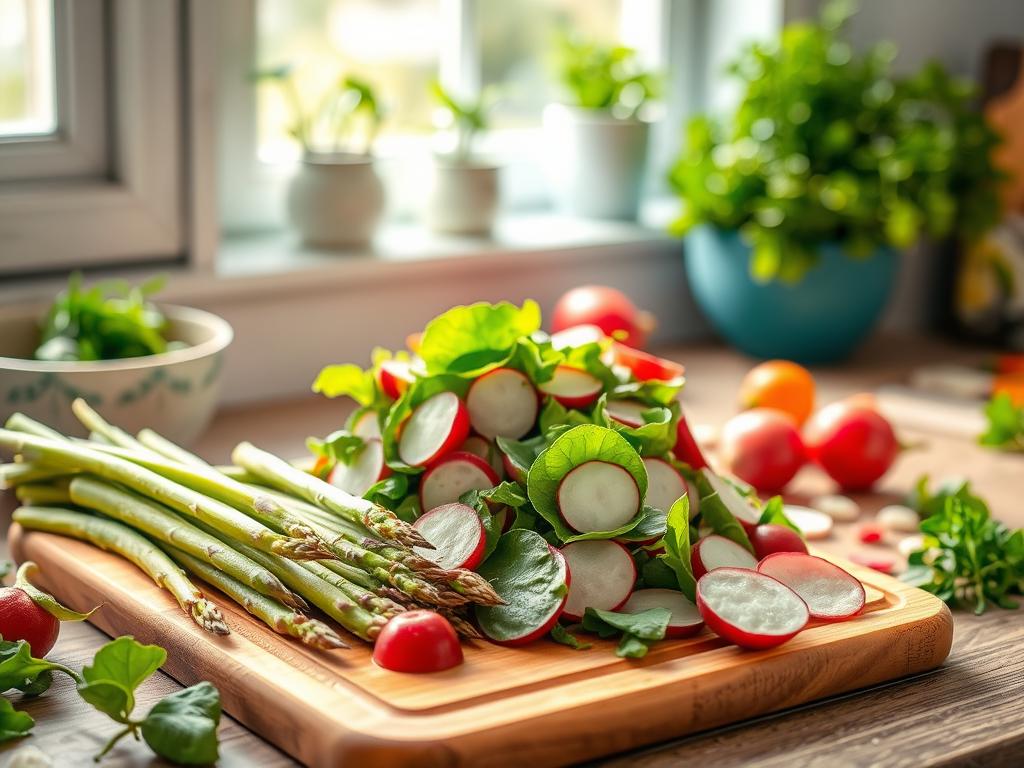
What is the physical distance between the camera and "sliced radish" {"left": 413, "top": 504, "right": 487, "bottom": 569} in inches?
36.6

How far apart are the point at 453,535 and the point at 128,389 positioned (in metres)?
0.45

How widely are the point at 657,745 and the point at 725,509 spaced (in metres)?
0.23

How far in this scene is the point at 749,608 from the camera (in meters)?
0.91

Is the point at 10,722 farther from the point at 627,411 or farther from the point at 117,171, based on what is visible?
the point at 117,171

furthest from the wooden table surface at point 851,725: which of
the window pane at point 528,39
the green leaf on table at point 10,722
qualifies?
the window pane at point 528,39

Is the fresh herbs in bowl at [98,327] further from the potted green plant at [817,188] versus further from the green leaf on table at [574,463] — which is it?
Answer: the potted green plant at [817,188]

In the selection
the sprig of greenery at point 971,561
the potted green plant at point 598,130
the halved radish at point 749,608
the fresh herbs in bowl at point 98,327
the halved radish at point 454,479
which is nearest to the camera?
the halved radish at point 749,608

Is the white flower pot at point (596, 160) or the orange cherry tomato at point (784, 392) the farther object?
the white flower pot at point (596, 160)

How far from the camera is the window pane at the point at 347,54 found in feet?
5.97

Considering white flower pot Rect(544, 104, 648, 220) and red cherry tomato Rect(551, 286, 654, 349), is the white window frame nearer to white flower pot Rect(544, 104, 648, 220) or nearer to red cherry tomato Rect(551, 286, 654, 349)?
red cherry tomato Rect(551, 286, 654, 349)

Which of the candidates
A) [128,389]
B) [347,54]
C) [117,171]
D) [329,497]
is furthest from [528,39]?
[329,497]

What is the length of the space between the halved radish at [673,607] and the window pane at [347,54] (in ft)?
3.21

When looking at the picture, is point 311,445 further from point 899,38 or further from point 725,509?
point 899,38

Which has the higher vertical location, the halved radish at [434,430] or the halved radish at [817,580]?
the halved radish at [434,430]
